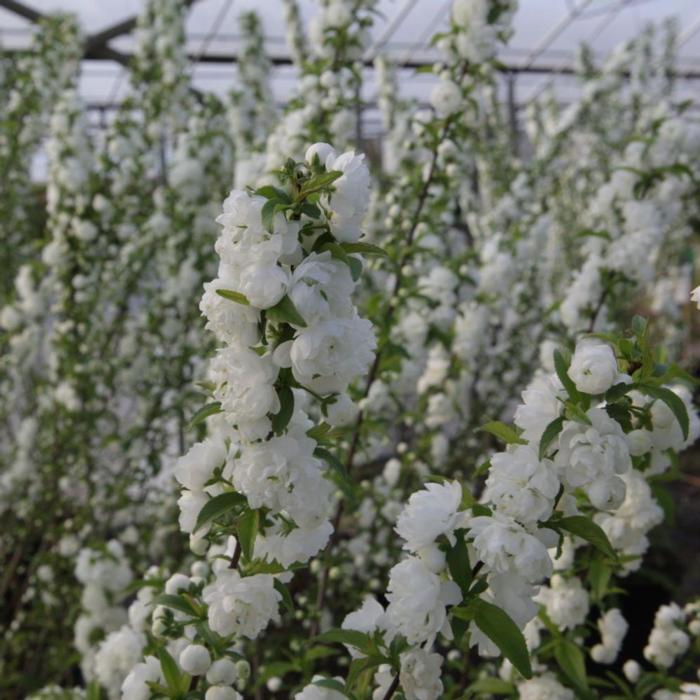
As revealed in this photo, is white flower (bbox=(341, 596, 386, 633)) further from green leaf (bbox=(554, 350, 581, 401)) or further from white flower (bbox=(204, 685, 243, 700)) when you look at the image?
green leaf (bbox=(554, 350, 581, 401))

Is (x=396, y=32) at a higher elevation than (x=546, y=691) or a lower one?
higher

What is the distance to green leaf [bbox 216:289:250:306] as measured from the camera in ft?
3.10

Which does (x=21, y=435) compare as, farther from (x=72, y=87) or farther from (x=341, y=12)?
(x=341, y=12)

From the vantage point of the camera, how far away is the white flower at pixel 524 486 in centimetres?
96

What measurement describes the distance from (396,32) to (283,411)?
37.2 feet

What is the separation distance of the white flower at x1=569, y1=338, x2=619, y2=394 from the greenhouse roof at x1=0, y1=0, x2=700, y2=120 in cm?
900

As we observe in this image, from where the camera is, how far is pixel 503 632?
96cm

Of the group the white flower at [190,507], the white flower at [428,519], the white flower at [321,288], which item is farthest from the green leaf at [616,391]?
the white flower at [190,507]

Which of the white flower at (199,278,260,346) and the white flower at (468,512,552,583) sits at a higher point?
the white flower at (199,278,260,346)

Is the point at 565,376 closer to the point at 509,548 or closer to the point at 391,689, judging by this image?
the point at 509,548

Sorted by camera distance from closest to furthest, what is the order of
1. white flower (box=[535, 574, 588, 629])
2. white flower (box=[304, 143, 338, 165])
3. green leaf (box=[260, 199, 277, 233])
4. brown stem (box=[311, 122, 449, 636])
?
green leaf (box=[260, 199, 277, 233]) → white flower (box=[304, 143, 338, 165]) → white flower (box=[535, 574, 588, 629]) → brown stem (box=[311, 122, 449, 636])

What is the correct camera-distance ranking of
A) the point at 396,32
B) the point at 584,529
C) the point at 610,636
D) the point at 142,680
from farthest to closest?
the point at 396,32 → the point at 610,636 → the point at 142,680 → the point at 584,529

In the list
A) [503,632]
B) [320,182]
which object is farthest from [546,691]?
[320,182]

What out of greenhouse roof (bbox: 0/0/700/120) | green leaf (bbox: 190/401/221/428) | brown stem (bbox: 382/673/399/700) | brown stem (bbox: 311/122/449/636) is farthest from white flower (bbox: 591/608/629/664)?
greenhouse roof (bbox: 0/0/700/120)
